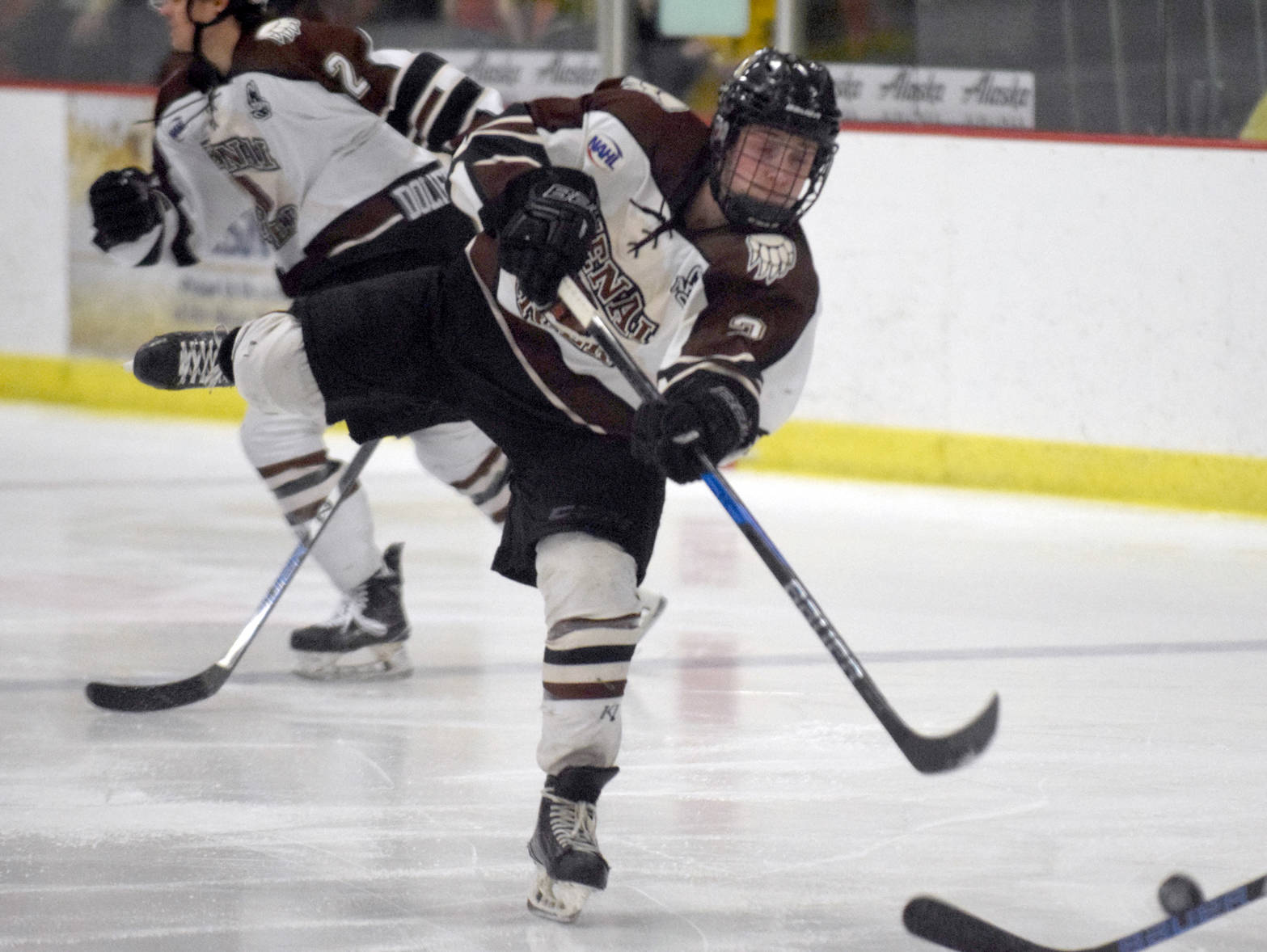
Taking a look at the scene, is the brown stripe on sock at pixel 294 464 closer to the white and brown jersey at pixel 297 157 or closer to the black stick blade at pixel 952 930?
the white and brown jersey at pixel 297 157

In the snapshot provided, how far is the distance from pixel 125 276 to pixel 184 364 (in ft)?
13.0

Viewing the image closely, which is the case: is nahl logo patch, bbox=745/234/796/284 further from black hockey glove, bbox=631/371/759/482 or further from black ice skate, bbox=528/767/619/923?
black ice skate, bbox=528/767/619/923

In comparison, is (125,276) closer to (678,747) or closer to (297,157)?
(297,157)

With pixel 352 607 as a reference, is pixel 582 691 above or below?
above

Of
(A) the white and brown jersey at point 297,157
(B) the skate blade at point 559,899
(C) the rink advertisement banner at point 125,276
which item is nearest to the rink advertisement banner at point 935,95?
(C) the rink advertisement banner at point 125,276

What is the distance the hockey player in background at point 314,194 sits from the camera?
311 cm

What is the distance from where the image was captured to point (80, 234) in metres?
6.43

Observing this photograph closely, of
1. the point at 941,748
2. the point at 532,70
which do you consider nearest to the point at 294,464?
the point at 941,748

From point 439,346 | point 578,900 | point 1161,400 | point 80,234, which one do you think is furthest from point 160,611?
point 80,234

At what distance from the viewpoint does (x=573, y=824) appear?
7.41ft

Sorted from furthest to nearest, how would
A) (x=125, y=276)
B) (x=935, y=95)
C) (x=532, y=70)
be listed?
(x=125, y=276)
(x=532, y=70)
(x=935, y=95)

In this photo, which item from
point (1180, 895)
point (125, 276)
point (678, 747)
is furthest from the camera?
point (125, 276)

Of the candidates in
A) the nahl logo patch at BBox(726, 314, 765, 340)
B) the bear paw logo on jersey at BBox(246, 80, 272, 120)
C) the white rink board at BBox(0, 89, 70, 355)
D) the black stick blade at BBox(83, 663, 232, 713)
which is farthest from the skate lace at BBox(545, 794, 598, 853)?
the white rink board at BBox(0, 89, 70, 355)

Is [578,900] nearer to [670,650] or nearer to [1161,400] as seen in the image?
[670,650]
